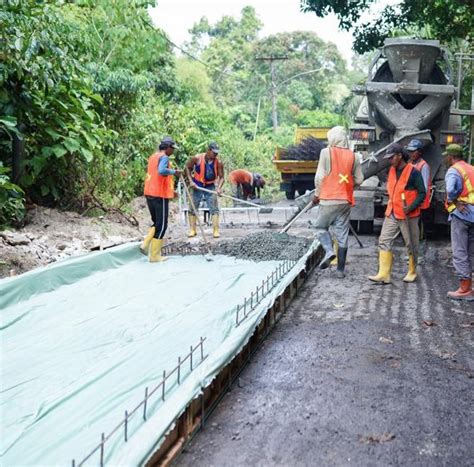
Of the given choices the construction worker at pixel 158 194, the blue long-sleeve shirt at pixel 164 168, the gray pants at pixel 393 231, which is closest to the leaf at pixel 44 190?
the construction worker at pixel 158 194

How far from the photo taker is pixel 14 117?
7.64m

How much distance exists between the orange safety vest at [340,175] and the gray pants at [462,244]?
1.34 m

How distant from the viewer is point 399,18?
12703mm

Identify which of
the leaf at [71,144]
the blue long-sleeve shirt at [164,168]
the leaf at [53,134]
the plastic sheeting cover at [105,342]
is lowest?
the plastic sheeting cover at [105,342]

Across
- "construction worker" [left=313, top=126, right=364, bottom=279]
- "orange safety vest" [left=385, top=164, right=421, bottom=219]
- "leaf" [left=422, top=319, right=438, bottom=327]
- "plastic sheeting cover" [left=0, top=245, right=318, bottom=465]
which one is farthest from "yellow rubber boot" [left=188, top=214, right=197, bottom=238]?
"leaf" [left=422, top=319, right=438, bottom=327]

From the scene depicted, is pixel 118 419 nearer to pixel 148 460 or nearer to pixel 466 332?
pixel 148 460

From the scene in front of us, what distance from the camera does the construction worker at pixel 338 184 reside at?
7453 mm

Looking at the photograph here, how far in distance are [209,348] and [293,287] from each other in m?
2.48

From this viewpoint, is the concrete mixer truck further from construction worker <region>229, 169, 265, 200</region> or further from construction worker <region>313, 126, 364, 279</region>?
construction worker <region>229, 169, 265, 200</region>

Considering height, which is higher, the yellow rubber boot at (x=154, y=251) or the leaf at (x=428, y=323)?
the yellow rubber boot at (x=154, y=251)

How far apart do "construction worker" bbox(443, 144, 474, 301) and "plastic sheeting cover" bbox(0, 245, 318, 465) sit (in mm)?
1627

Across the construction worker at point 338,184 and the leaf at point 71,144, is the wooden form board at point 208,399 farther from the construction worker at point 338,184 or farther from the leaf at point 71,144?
the leaf at point 71,144

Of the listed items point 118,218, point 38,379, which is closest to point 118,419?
point 38,379

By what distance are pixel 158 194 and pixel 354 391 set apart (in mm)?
4381
